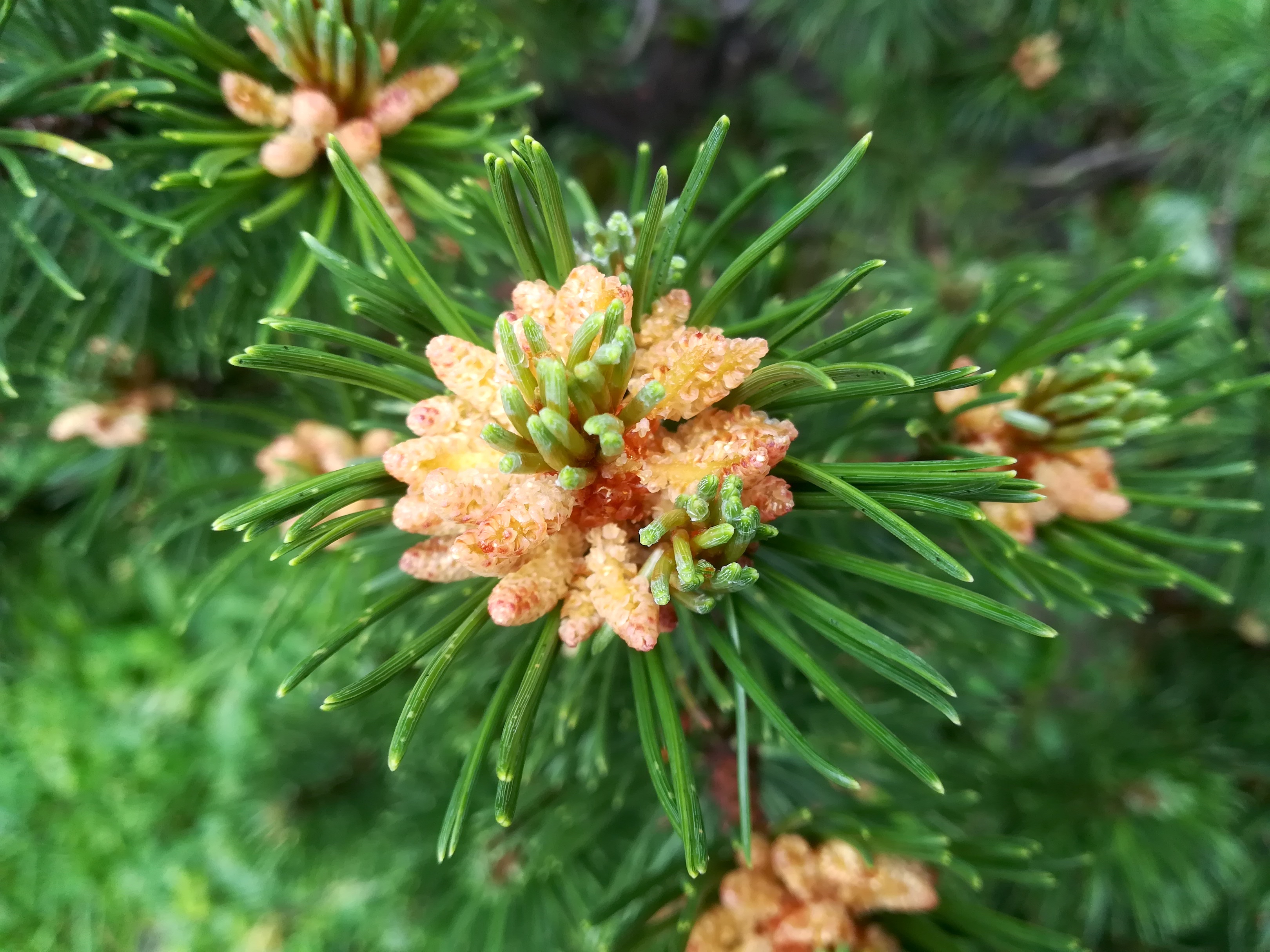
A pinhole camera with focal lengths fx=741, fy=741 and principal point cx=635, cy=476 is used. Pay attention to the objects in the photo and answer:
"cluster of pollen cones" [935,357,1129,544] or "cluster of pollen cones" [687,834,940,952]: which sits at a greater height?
"cluster of pollen cones" [935,357,1129,544]

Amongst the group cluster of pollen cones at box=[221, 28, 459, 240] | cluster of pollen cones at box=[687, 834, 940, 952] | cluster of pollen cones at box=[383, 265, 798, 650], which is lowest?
cluster of pollen cones at box=[687, 834, 940, 952]

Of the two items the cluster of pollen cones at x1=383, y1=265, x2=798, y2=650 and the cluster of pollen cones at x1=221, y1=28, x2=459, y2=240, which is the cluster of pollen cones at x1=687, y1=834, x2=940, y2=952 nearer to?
the cluster of pollen cones at x1=383, y1=265, x2=798, y2=650

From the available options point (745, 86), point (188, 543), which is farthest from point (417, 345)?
point (745, 86)

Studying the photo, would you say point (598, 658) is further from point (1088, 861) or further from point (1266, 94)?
point (1266, 94)

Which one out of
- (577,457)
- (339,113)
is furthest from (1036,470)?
(339,113)

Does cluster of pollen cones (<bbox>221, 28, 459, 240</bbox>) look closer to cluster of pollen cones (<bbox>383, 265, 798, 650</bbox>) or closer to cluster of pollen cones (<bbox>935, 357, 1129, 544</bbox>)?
cluster of pollen cones (<bbox>383, 265, 798, 650</bbox>)

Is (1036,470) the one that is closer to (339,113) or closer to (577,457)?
(577,457)

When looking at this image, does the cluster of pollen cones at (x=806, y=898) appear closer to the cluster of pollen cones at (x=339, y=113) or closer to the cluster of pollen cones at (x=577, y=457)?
the cluster of pollen cones at (x=577, y=457)

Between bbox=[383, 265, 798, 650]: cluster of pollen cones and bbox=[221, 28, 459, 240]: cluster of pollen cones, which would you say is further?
bbox=[221, 28, 459, 240]: cluster of pollen cones

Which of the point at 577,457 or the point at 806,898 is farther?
the point at 806,898

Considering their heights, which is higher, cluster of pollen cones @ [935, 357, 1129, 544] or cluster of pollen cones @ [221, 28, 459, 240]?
cluster of pollen cones @ [221, 28, 459, 240]

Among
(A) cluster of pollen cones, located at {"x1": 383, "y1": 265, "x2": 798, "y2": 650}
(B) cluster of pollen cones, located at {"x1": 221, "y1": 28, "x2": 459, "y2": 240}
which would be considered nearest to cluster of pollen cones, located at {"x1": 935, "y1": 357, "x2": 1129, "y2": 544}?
(A) cluster of pollen cones, located at {"x1": 383, "y1": 265, "x2": 798, "y2": 650}
